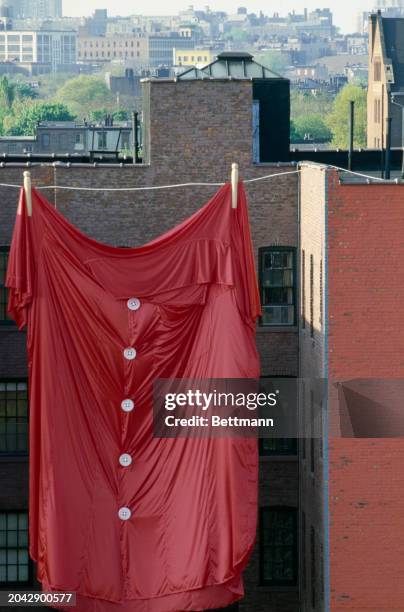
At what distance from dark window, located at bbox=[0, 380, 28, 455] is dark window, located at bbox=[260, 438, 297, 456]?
21.1 ft

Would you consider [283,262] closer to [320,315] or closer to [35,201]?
[320,315]

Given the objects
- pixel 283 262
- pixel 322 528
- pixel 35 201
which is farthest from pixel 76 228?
pixel 322 528

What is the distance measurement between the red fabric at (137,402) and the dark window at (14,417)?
5075mm

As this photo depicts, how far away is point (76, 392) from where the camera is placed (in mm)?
45438

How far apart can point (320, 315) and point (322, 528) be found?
5.24m

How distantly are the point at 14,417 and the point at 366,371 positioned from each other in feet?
34.1

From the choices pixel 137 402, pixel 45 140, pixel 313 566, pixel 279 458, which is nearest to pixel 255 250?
pixel 279 458

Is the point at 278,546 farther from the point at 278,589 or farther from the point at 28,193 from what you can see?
the point at 28,193

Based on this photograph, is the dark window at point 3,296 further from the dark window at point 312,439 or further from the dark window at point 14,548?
the dark window at point 312,439

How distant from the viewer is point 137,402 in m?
45.5

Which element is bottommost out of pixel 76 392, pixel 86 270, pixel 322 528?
pixel 322 528

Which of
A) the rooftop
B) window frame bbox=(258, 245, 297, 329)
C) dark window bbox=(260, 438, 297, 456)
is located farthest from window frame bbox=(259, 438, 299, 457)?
the rooftop

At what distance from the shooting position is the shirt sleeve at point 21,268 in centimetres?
4466

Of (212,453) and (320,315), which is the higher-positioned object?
(320,315)
